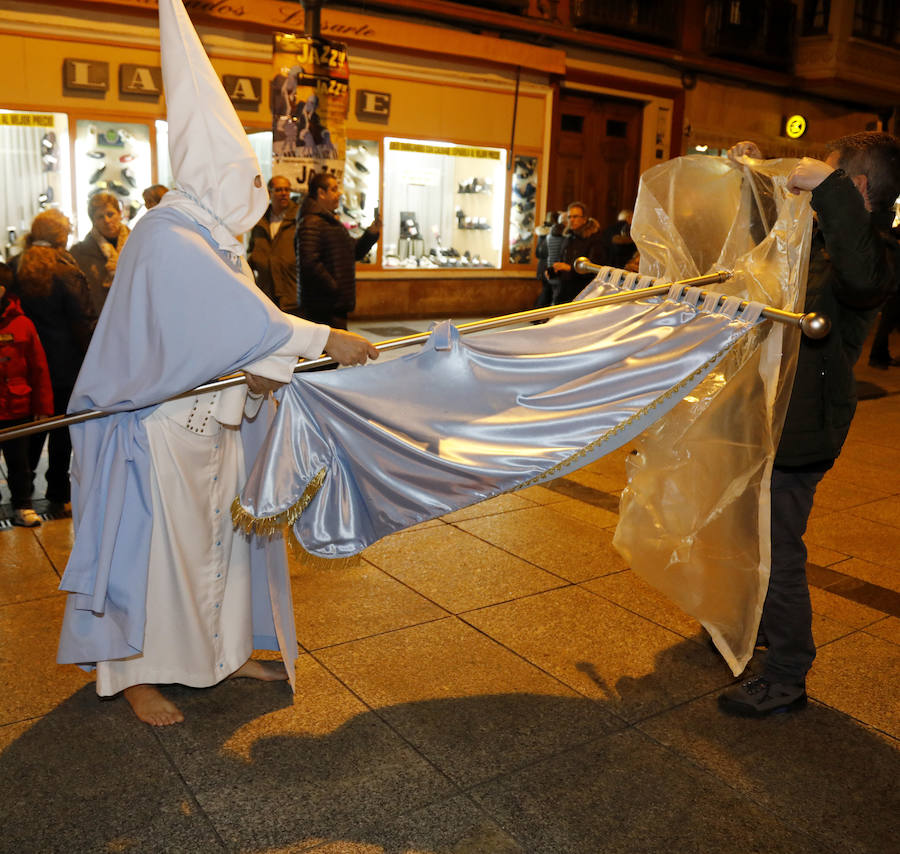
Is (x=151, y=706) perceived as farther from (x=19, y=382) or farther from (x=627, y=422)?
(x=19, y=382)

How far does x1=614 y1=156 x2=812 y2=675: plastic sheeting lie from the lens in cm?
337

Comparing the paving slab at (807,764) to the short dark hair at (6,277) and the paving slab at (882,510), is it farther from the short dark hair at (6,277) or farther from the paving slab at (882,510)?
the short dark hair at (6,277)

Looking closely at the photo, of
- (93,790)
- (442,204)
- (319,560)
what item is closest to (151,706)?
(93,790)

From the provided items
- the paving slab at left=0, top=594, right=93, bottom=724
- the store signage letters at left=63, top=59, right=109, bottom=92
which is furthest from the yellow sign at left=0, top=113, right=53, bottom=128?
the paving slab at left=0, top=594, right=93, bottom=724

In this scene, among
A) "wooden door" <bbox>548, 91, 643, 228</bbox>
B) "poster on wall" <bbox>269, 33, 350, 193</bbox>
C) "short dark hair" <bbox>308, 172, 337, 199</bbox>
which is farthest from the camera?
"wooden door" <bbox>548, 91, 643, 228</bbox>

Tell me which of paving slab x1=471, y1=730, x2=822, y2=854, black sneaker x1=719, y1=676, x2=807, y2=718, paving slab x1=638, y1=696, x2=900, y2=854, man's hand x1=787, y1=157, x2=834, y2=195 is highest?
man's hand x1=787, y1=157, x2=834, y2=195

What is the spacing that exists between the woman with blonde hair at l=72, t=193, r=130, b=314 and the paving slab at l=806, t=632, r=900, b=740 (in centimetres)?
475

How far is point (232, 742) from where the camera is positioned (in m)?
3.18

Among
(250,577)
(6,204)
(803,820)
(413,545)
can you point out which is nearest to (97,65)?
(6,204)

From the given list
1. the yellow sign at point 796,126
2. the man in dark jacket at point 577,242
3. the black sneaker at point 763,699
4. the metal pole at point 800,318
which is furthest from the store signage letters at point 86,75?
the yellow sign at point 796,126

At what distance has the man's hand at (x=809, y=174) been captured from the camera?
310 cm

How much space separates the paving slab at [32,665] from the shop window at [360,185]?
10.7m

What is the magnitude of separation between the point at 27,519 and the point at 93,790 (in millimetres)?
2711

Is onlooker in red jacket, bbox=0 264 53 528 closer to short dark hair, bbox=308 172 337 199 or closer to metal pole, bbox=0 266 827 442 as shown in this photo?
metal pole, bbox=0 266 827 442
